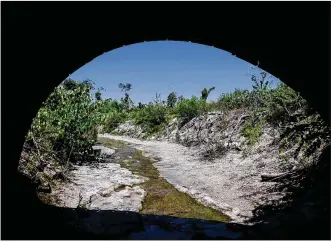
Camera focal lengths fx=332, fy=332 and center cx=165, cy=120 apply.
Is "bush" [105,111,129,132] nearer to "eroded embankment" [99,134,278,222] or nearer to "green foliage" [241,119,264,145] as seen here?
"green foliage" [241,119,264,145]

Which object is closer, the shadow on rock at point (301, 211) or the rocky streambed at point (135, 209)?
the shadow on rock at point (301, 211)

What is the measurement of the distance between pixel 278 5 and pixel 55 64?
2.75 metres

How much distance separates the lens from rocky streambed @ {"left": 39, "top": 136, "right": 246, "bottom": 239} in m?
6.10

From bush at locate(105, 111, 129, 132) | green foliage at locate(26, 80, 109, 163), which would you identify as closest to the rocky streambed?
green foliage at locate(26, 80, 109, 163)

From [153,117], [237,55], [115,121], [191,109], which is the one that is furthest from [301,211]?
[115,121]

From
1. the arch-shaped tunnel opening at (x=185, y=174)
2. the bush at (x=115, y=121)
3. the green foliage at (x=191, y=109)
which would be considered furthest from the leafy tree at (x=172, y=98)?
the arch-shaped tunnel opening at (x=185, y=174)

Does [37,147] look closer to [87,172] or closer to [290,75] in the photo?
[87,172]

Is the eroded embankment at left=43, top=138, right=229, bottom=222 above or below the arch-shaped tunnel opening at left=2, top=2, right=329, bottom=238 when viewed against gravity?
below

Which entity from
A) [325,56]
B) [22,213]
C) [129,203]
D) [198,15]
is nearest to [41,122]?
[129,203]

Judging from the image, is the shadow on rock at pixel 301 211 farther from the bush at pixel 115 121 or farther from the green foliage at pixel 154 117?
the bush at pixel 115 121

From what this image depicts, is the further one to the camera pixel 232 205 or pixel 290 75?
pixel 232 205

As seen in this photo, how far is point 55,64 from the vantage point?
427 cm

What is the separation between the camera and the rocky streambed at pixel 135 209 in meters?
6.10

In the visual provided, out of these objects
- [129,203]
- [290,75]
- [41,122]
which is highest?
[290,75]
